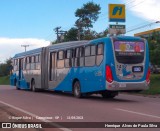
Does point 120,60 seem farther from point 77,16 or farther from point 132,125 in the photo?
point 77,16

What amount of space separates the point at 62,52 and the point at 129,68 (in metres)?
6.02

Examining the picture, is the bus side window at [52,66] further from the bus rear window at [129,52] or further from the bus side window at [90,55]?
the bus rear window at [129,52]

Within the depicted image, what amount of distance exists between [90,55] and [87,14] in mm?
44735

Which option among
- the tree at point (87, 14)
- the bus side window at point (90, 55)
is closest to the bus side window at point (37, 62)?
the bus side window at point (90, 55)

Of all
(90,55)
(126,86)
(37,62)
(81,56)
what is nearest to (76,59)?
(81,56)

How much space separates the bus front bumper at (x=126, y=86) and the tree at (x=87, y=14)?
44.7 m

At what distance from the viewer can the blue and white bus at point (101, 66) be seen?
20141mm

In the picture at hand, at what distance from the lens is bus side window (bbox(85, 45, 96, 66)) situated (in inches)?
840

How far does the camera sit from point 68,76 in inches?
950

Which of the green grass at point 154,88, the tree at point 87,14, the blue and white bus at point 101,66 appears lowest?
the green grass at point 154,88

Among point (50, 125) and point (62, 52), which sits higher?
point (62, 52)

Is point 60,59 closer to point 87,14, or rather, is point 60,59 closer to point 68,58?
point 68,58

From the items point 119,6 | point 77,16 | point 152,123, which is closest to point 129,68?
point 152,123

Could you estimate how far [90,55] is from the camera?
70.9 feet
